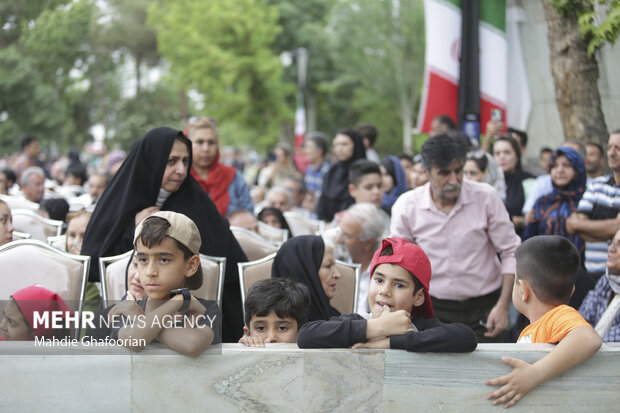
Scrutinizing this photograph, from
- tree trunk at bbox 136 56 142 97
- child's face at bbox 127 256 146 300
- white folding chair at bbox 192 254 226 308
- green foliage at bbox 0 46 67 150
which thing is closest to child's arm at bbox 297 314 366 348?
child's face at bbox 127 256 146 300

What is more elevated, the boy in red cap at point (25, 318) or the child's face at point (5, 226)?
the child's face at point (5, 226)

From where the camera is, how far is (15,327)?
281 centimetres

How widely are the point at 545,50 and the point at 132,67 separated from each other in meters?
33.1

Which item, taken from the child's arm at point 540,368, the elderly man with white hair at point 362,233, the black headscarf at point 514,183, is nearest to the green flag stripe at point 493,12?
the black headscarf at point 514,183

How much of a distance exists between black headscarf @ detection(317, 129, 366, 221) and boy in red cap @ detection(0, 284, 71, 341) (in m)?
4.23

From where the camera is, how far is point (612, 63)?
19.7ft

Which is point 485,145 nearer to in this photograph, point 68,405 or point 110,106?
point 68,405

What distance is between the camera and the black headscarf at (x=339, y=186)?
6969mm

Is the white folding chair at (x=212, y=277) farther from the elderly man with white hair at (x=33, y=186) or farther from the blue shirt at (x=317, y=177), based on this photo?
the blue shirt at (x=317, y=177)

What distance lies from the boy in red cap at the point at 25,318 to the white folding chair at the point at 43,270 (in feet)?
1.83

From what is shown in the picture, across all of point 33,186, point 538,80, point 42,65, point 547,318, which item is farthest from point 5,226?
point 42,65

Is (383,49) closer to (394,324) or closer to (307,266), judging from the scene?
(307,266)

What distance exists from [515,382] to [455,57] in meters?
5.90

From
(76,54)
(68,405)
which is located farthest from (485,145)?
(76,54)
